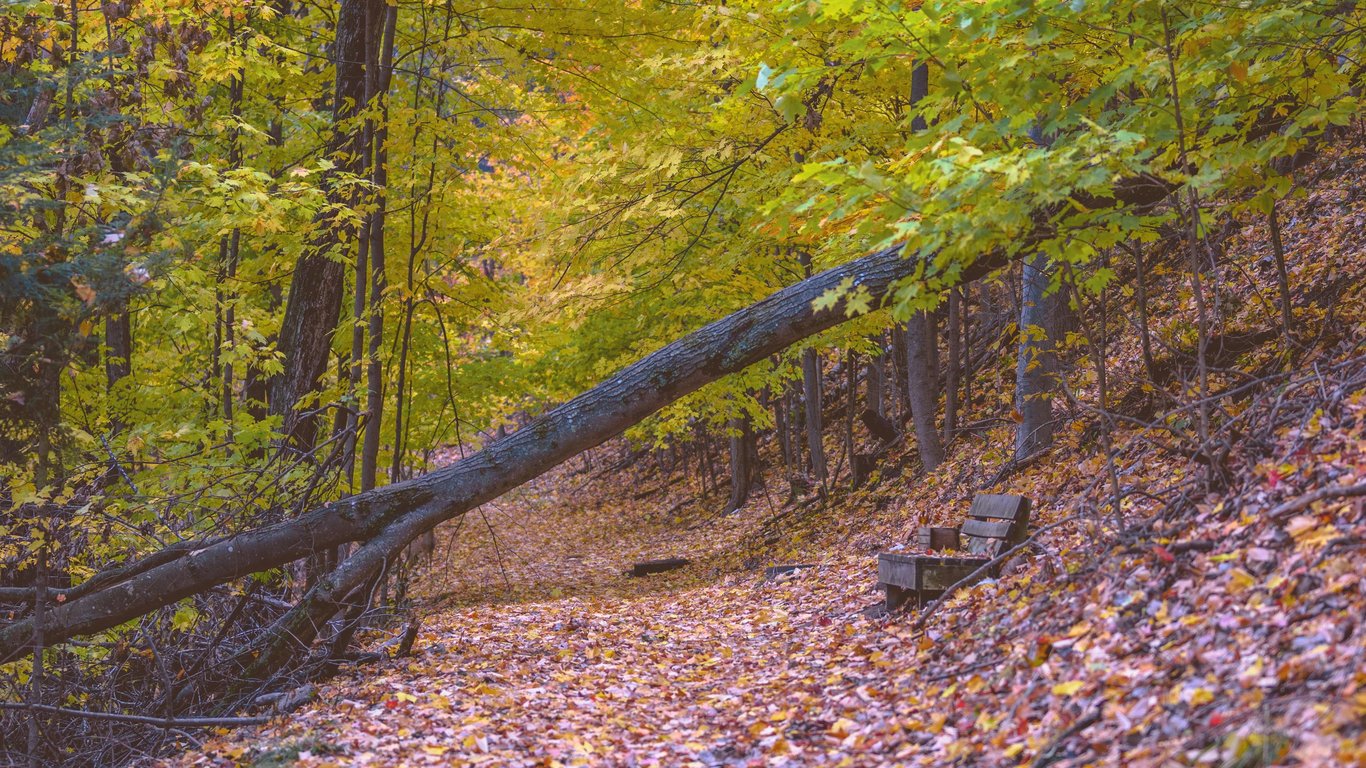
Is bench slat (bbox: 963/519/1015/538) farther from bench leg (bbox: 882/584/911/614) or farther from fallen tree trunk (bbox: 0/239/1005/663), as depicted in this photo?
fallen tree trunk (bbox: 0/239/1005/663)

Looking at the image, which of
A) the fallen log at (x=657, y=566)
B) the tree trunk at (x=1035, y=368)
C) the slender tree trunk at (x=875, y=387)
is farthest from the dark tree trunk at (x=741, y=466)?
the tree trunk at (x=1035, y=368)

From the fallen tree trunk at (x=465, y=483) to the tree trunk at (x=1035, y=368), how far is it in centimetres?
214

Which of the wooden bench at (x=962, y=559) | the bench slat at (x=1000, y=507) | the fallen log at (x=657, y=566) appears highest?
the bench slat at (x=1000, y=507)

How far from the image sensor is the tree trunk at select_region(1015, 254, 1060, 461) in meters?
8.40

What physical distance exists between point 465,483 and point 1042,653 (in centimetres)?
425

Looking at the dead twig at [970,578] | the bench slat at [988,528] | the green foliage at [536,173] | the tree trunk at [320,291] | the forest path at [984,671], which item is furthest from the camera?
the tree trunk at [320,291]

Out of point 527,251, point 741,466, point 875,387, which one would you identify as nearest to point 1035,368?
point 527,251

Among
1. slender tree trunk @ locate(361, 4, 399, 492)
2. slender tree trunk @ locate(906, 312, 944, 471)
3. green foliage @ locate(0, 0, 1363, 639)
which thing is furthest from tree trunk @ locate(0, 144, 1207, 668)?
slender tree trunk @ locate(906, 312, 944, 471)

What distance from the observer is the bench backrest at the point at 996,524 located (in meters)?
5.91

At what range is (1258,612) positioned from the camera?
350 cm

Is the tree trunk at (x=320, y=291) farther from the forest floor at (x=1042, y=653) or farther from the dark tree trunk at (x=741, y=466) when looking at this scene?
the dark tree trunk at (x=741, y=466)

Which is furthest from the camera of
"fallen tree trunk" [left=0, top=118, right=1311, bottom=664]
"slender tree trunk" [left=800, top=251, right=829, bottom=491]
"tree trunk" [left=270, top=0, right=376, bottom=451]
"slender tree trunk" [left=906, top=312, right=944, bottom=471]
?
"slender tree trunk" [left=800, top=251, right=829, bottom=491]

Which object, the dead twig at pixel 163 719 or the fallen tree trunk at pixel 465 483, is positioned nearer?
the dead twig at pixel 163 719

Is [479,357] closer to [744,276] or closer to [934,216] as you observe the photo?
[744,276]
